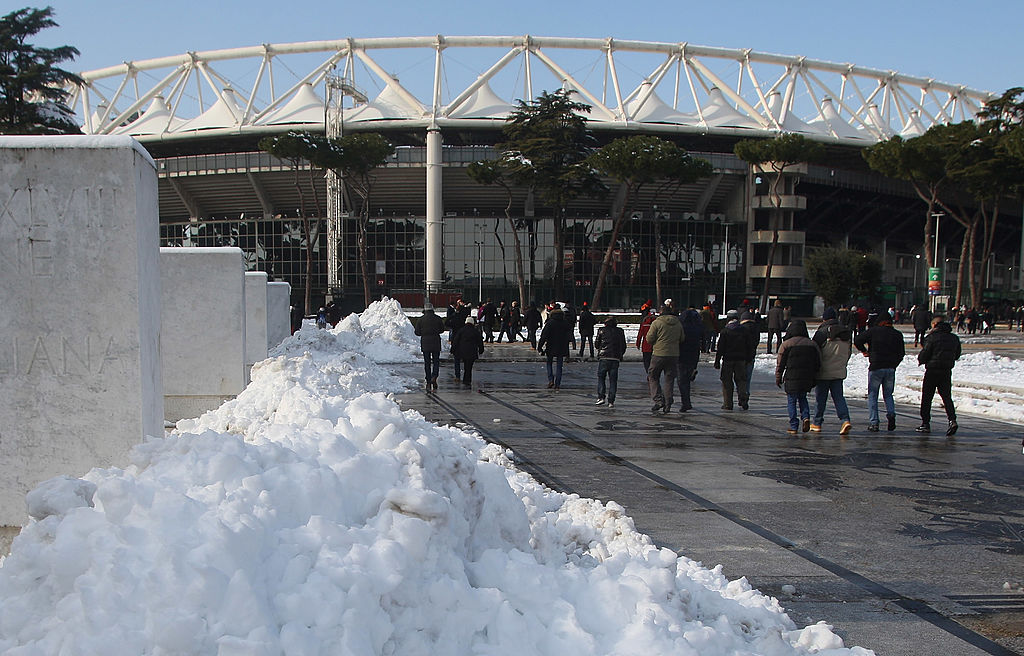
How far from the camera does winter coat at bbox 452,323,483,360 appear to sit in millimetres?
16031

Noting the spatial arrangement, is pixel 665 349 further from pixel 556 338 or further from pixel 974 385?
pixel 974 385

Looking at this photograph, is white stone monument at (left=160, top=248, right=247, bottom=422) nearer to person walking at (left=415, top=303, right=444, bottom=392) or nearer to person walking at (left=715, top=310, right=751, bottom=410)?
person walking at (left=415, top=303, right=444, bottom=392)

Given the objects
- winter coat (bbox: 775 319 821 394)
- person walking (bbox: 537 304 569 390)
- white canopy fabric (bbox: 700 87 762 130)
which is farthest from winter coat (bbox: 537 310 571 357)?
white canopy fabric (bbox: 700 87 762 130)

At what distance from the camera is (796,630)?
3713 mm

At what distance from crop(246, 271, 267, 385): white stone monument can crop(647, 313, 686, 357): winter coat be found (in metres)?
6.26

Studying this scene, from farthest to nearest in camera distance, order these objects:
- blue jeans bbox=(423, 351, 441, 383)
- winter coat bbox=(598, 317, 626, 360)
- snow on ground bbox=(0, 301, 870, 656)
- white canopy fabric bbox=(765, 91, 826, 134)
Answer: white canopy fabric bbox=(765, 91, 826, 134)
blue jeans bbox=(423, 351, 441, 383)
winter coat bbox=(598, 317, 626, 360)
snow on ground bbox=(0, 301, 870, 656)

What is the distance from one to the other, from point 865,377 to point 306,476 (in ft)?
55.4

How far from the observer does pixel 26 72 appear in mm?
29766

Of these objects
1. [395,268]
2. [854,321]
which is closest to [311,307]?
[395,268]

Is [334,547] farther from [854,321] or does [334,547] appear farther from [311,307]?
[311,307]

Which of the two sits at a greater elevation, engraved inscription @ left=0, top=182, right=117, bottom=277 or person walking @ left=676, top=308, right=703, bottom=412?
engraved inscription @ left=0, top=182, right=117, bottom=277

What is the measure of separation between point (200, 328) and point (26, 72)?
28.1 meters

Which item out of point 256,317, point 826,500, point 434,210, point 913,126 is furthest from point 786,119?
point 826,500

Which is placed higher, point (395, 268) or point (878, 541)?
point (395, 268)
